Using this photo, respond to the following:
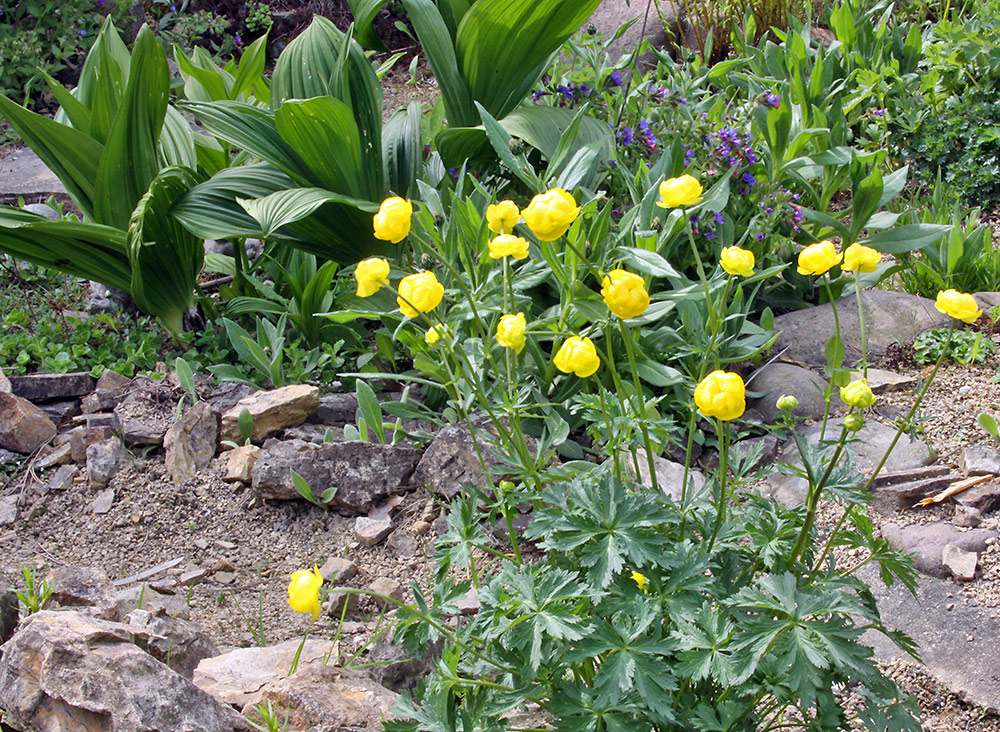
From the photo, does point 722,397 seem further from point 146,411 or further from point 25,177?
point 25,177

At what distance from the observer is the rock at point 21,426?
2.46 metres

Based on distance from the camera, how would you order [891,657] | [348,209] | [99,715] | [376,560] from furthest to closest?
1. [348,209]
2. [376,560]
3. [891,657]
4. [99,715]

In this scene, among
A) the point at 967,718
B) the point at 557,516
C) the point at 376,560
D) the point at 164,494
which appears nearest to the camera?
the point at 557,516

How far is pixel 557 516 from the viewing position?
114cm

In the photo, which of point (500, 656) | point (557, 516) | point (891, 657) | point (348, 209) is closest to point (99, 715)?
point (500, 656)

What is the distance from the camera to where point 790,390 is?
2.47 m

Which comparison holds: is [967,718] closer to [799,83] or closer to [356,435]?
[356,435]

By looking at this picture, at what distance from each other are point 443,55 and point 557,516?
208cm

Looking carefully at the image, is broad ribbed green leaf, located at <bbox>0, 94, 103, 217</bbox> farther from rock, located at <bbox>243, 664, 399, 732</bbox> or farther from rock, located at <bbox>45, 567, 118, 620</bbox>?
rock, located at <bbox>243, 664, 399, 732</bbox>

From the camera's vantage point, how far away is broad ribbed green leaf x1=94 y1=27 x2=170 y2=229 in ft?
8.84

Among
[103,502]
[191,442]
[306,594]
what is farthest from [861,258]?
[103,502]

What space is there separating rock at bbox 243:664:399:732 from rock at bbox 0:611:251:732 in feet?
0.22

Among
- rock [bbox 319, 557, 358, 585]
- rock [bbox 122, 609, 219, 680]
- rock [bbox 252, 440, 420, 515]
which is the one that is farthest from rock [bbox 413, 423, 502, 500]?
rock [bbox 122, 609, 219, 680]

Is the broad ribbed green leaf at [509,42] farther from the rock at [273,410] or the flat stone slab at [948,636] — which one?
the flat stone slab at [948,636]
